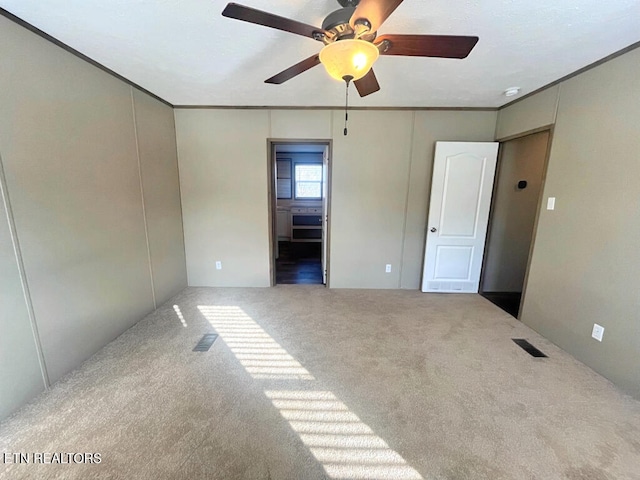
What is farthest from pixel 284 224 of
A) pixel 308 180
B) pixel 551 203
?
pixel 551 203

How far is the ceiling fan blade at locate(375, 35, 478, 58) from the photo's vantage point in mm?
1257

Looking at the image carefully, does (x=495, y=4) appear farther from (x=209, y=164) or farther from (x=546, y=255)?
(x=209, y=164)

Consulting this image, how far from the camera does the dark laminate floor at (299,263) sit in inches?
159

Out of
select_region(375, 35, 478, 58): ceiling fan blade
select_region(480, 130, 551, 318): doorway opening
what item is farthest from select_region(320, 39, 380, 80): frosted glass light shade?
select_region(480, 130, 551, 318): doorway opening

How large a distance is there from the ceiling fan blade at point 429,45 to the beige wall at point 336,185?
190 cm

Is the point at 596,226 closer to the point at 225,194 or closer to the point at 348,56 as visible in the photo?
the point at 348,56

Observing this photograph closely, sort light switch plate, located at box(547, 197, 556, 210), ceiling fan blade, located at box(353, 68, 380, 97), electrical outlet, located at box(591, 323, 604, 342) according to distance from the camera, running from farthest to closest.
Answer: light switch plate, located at box(547, 197, 556, 210) < electrical outlet, located at box(591, 323, 604, 342) < ceiling fan blade, located at box(353, 68, 380, 97)

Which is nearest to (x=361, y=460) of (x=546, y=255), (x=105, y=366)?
(x=105, y=366)

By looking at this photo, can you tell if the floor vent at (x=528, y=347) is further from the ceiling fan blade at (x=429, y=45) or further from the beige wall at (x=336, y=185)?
the ceiling fan blade at (x=429, y=45)

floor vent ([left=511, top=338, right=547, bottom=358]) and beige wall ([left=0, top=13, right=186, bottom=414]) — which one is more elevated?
beige wall ([left=0, top=13, right=186, bottom=414])

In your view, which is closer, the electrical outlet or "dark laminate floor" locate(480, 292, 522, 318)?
the electrical outlet

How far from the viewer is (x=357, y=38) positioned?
1.28 metres

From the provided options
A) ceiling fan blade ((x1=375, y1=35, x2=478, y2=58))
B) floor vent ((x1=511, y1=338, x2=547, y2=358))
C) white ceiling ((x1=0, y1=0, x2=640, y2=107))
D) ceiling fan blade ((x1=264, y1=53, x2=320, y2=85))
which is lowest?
floor vent ((x1=511, y1=338, x2=547, y2=358))

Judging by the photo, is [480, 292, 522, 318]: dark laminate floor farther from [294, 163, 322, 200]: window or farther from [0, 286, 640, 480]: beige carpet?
[294, 163, 322, 200]: window
